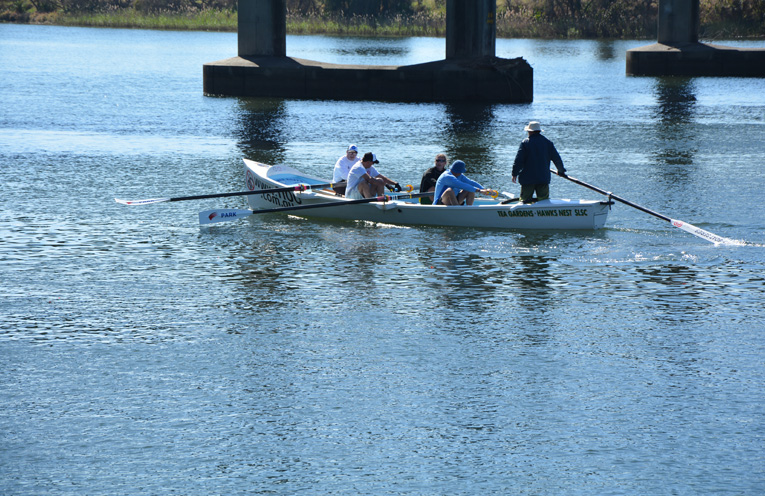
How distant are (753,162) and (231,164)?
532 inches

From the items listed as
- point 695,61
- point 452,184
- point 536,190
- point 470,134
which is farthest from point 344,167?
point 695,61

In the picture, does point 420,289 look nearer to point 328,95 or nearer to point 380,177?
point 380,177

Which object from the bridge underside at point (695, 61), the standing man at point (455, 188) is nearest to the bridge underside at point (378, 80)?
the bridge underside at point (695, 61)

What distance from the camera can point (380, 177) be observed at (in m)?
19.9

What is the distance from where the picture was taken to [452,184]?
18.6m

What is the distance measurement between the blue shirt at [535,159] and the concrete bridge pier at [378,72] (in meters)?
27.0

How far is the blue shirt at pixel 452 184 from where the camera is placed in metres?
18.5

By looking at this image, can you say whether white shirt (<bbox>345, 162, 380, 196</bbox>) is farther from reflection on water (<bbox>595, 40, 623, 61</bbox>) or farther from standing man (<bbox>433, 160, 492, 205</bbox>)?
reflection on water (<bbox>595, 40, 623, 61</bbox>)

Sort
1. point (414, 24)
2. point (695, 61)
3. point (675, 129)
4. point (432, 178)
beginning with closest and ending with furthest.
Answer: point (432, 178), point (675, 129), point (695, 61), point (414, 24)

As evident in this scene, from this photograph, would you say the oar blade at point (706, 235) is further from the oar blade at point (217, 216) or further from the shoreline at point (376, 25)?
the shoreline at point (376, 25)

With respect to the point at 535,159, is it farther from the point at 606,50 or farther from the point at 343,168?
the point at 606,50

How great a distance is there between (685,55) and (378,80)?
21553 mm

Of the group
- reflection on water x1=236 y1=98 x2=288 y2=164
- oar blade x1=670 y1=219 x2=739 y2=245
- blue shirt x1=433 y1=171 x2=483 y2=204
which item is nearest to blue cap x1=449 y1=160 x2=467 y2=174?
blue shirt x1=433 y1=171 x2=483 y2=204

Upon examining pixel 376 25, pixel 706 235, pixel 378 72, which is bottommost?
pixel 706 235
